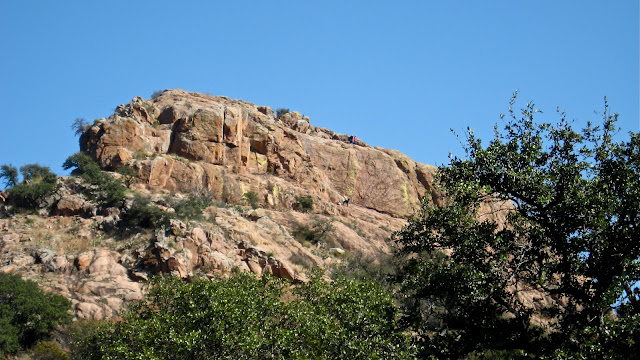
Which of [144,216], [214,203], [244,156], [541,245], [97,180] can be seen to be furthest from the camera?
[244,156]

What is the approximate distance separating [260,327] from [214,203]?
2257cm

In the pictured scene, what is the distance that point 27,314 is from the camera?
25812 millimetres

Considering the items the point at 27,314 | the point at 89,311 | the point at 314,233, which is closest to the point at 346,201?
the point at 314,233

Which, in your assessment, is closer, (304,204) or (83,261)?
(83,261)

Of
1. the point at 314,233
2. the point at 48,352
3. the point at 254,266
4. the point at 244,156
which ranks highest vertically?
the point at 244,156

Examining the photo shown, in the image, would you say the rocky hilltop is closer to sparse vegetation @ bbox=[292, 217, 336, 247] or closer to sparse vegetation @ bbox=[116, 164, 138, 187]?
sparse vegetation @ bbox=[292, 217, 336, 247]

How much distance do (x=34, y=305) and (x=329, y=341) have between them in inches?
575

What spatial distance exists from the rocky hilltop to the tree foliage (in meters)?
8.44

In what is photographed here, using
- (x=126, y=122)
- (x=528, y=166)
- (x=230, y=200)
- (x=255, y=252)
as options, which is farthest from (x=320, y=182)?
(x=528, y=166)

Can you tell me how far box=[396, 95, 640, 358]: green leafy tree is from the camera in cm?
1241

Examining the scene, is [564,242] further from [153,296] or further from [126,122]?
[126,122]

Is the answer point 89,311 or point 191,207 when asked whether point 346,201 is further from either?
point 89,311

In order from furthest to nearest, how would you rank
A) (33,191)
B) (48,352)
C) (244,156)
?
(244,156) → (33,191) → (48,352)

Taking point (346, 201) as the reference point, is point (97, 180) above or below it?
below
